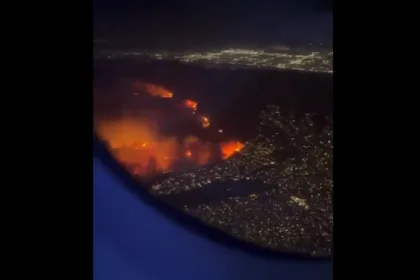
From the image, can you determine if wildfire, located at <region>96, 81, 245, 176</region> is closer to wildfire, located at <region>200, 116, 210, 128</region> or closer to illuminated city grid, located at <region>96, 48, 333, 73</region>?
wildfire, located at <region>200, 116, 210, 128</region>

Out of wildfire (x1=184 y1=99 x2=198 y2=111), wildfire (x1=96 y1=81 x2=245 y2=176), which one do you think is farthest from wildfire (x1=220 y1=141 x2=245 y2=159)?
wildfire (x1=184 y1=99 x2=198 y2=111)

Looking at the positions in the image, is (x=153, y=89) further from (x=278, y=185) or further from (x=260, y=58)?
(x=278, y=185)

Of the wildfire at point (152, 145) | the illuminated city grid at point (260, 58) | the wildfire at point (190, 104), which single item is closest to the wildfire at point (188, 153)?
the wildfire at point (152, 145)

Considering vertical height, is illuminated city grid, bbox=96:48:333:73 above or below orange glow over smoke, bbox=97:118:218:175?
above

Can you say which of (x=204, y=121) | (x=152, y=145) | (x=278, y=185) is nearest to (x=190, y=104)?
(x=204, y=121)

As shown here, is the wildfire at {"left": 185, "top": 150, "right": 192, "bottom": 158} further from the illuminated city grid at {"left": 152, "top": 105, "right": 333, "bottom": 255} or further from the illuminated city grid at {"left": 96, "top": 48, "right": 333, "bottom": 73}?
the illuminated city grid at {"left": 96, "top": 48, "right": 333, "bottom": 73}

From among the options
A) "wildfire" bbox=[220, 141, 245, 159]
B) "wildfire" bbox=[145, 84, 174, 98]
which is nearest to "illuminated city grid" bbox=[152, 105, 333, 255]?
"wildfire" bbox=[220, 141, 245, 159]

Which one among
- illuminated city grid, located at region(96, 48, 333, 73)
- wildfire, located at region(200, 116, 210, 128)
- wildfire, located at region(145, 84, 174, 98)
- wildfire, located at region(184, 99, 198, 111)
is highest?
illuminated city grid, located at region(96, 48, 333, 73)

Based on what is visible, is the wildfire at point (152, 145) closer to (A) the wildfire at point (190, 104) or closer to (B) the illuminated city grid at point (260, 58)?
(A) the wildfire at point (190, 104)
